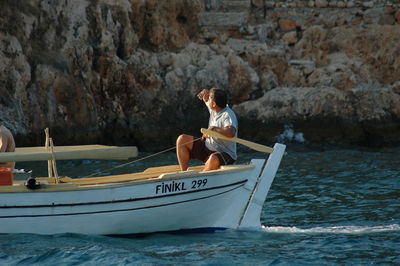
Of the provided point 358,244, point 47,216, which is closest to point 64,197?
point 47,216

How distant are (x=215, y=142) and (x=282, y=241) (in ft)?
5.45

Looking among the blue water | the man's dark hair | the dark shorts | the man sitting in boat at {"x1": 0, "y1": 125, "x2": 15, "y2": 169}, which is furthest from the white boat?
the man's dark hair

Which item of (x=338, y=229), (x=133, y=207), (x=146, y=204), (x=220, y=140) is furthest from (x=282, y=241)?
(x=133, y=207)

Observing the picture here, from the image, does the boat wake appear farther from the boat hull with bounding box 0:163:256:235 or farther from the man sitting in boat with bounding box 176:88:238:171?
the man sitting in boat with bounding box 176:88:238:171

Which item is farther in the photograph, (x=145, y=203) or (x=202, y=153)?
(x=202, y=153)

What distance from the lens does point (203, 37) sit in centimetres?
2402

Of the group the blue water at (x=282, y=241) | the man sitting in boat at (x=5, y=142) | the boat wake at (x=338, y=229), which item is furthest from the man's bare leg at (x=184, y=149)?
the man sitting in boat at (x=5, y=142)

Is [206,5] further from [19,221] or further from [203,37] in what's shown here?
[19,221]

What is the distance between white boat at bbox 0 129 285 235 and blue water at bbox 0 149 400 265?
15 cm

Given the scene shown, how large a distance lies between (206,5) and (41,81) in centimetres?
537

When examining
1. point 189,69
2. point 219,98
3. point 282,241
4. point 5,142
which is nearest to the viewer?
point 282,241

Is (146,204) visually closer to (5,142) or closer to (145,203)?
(145,203)

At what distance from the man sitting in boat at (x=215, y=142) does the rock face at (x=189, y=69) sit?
850cm

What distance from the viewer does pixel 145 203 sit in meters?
12.6
